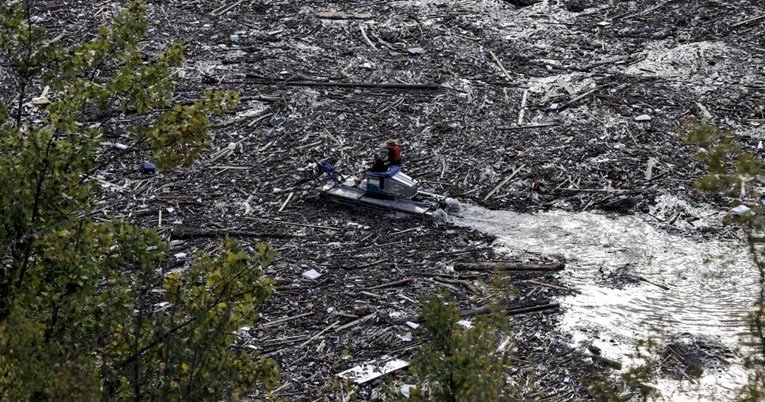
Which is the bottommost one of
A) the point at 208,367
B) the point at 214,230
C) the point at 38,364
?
the point at 214,230

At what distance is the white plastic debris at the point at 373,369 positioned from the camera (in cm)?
1077

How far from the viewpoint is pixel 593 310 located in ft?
38.8

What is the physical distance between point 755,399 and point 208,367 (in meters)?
3.56

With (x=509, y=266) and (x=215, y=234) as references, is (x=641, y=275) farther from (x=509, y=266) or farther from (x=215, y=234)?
(x=215, y=234)

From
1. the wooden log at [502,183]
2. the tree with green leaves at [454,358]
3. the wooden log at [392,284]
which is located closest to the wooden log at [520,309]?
the wooden log at [392,284]

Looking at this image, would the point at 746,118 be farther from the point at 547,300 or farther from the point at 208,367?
the point at 208,367

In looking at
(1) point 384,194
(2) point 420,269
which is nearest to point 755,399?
(2) point 420,269

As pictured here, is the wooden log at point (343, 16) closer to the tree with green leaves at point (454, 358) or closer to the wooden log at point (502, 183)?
the wooden log at point (502, 183)

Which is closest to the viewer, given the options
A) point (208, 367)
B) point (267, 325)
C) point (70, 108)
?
point (208, 367)

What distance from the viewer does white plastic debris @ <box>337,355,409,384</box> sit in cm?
1077

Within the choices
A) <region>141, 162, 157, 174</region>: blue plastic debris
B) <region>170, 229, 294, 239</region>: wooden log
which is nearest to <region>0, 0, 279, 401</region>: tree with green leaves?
<region>170, 229, 294, 239</region>: wooden log

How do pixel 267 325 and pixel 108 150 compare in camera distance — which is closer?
pixel 267 325

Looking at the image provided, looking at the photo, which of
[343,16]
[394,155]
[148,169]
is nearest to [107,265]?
[394,155]

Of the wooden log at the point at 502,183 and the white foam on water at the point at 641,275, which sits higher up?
the white foam on water at the point at 641,275
